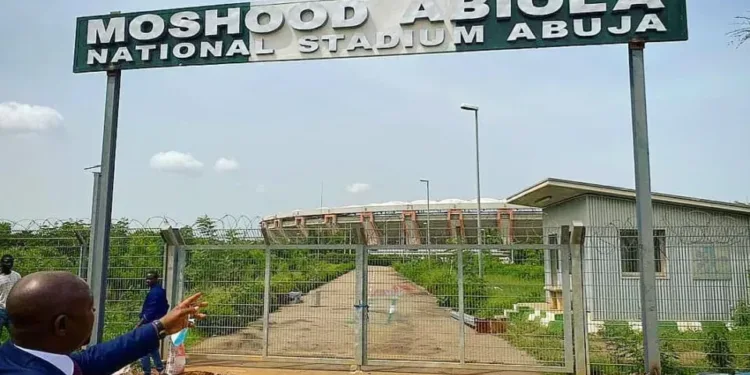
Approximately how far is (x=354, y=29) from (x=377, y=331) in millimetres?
4533

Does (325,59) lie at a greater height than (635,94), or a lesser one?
greater

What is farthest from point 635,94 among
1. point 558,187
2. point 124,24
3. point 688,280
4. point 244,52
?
point 558,187

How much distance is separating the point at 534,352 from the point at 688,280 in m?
2.42

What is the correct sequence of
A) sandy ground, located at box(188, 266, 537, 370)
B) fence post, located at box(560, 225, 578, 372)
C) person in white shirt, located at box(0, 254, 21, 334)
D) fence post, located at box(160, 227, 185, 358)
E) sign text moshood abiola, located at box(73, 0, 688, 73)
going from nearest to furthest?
sign text moshood abiola, located at box(73, 0, 688, 73) < person in white shirt, located at box(0, 254, 21, 334) < fence post, located at box(560, 225, 578, 372) < sandy ground, located at box(188, 266, 537, 370) < fence post, located at box(160, 227, 185, 358)

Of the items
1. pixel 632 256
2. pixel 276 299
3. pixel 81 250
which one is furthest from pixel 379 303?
pixel 81 250

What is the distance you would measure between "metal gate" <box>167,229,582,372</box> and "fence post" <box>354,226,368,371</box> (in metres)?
0.02

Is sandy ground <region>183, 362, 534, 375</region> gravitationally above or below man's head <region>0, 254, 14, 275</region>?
below

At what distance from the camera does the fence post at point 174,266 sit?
33.1 ft

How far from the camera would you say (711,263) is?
9094mm

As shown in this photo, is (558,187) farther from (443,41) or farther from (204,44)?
(204,44)

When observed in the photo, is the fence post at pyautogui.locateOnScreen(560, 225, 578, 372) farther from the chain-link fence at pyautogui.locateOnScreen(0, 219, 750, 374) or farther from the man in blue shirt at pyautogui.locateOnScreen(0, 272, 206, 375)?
the man in blue shirt at pyautogui.locateOnScreen(0, 272, 206, 375)

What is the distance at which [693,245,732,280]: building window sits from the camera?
8922mm

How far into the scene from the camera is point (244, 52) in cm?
812

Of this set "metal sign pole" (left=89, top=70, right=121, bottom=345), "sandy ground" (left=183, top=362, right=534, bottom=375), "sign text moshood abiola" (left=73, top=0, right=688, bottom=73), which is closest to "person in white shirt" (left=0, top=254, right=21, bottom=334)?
"metal sign pole" (left=89, top=70, right=121, bottom=345)
